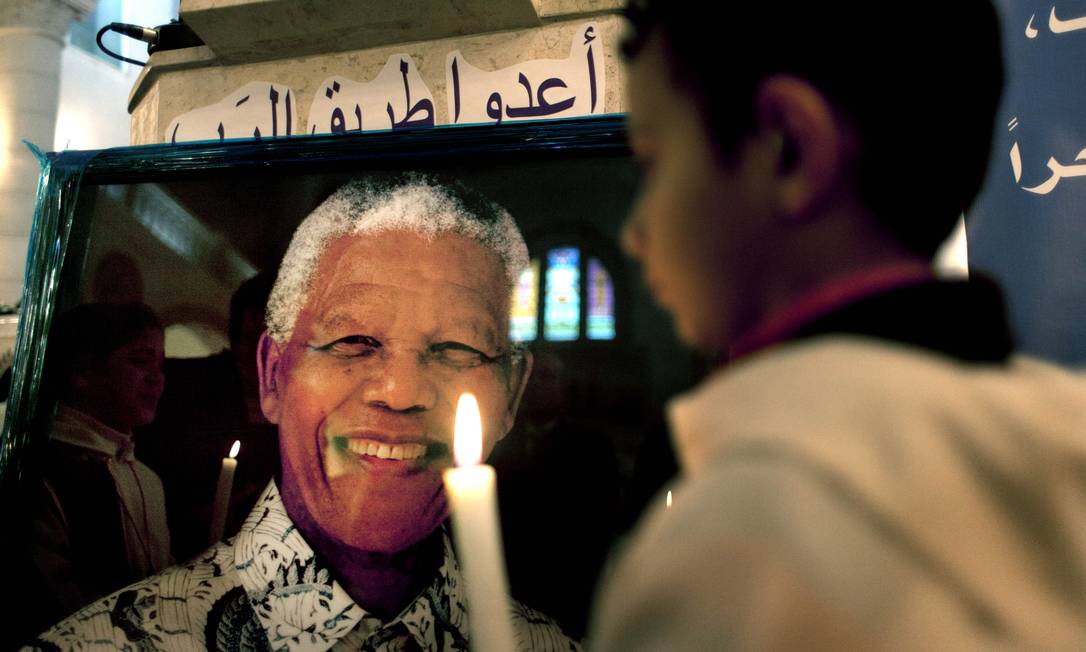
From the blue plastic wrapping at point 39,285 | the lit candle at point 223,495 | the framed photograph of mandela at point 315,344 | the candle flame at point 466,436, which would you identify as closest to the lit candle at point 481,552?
the candle flame at point 466,436

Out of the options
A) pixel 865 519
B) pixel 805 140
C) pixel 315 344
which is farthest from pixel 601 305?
pixel 865 519

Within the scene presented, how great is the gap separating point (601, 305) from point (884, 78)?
657 millimetres

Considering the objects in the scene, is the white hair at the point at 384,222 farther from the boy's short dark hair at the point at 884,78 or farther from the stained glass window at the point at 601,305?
the boy's short dark hair at the point at 884,78

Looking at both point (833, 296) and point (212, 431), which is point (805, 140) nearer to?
point (833, 296)

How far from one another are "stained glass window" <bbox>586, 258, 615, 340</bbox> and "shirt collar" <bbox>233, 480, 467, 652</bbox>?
32cm

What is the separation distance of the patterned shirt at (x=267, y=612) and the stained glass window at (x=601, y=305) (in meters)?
0.33

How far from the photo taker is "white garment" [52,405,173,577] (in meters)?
1.12

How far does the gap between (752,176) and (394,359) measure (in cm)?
75

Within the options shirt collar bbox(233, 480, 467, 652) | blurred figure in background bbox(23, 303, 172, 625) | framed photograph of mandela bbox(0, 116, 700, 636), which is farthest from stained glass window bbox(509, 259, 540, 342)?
blurred figure in background bbox(23, 303, 172, 625)

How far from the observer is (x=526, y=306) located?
1.09m

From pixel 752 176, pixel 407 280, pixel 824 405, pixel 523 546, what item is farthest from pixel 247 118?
pixel 824 405

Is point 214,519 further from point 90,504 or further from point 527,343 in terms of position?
point 527,343

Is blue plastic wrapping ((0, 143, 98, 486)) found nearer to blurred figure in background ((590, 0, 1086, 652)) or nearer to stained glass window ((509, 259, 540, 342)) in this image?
stained glass window ((509, 259, 540, 342))

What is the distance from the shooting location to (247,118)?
161 cm
